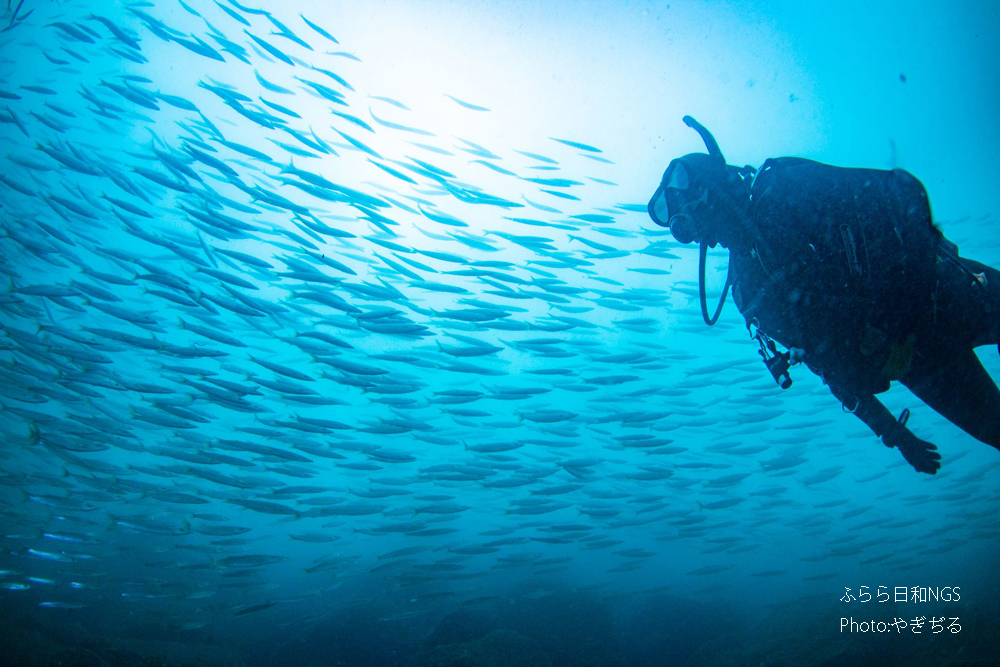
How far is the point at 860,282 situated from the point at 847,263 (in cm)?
11

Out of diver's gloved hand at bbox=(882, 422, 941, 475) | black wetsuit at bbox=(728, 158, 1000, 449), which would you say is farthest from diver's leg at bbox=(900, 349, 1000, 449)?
diver's gloved hand at bbox=(882, 422, 941, 475)

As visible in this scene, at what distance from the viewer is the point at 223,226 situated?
19.5 feet

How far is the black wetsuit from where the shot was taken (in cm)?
186

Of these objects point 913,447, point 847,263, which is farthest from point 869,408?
point 847,263

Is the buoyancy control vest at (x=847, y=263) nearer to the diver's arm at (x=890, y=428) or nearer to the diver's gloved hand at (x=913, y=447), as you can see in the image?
the diver's arm at (x=890, y=428)

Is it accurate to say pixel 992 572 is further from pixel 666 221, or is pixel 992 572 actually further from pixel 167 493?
pixel 167 493

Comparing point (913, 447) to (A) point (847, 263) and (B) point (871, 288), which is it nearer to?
(B) point (871, 288)

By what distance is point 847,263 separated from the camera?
186cm

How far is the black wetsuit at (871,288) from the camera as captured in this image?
6.10 ft

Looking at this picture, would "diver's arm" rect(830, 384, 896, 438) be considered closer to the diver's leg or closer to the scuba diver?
the scuba diver

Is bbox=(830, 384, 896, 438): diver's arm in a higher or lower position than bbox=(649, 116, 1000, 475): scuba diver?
lower

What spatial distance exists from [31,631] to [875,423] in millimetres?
16757

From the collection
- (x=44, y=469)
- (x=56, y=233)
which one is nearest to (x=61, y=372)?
(x=56, y=233)

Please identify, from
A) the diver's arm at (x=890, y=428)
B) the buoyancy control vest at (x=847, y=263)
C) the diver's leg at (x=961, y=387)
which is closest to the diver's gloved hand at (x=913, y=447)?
the diver's arm at (x=890, y=428)
